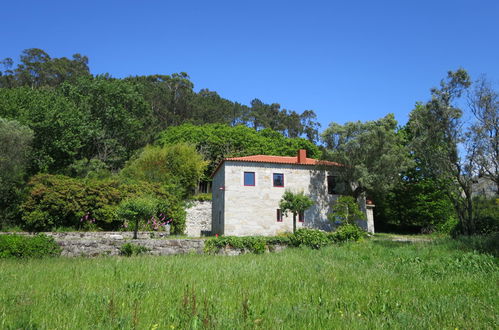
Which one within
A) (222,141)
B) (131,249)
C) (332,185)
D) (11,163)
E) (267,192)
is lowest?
(131,249)

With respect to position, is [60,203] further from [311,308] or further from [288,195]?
[311,308]

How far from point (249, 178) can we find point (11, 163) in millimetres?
16240

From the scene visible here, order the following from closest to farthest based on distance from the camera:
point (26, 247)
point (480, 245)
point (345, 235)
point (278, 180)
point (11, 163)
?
point (480, 245) < point (26, 247) < point (345, 235) < point (11, 163) < point (278, 180)

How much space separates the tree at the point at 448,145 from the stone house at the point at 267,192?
9391mm

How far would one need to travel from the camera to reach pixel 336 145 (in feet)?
86.2

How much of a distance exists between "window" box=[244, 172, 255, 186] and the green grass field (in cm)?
1602

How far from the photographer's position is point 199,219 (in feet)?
98.3

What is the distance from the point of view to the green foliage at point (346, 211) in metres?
23.8

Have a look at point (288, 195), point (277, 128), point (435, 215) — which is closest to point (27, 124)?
point (288, 195)

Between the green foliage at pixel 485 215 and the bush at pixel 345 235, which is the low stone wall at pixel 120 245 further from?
the green foliage at pixel 485 215

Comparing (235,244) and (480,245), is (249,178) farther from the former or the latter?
(480,245)

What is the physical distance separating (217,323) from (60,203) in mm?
18078

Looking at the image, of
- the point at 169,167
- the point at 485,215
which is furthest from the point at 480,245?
the point at 169,167

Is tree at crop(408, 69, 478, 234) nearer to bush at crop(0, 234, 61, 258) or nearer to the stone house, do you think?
the stone house
